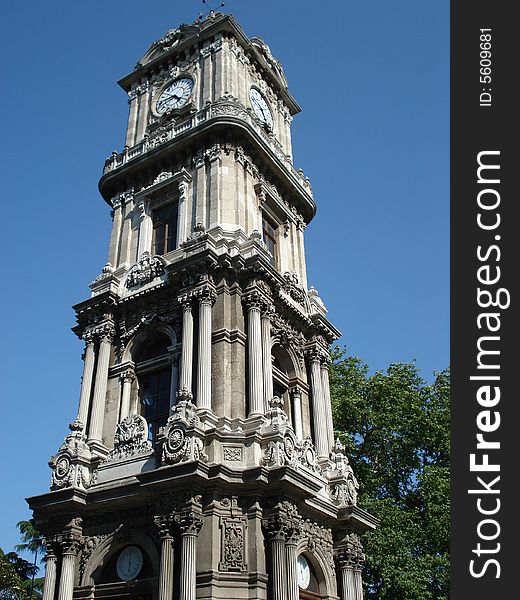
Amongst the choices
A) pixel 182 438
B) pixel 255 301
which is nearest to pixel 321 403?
pixel 255 301

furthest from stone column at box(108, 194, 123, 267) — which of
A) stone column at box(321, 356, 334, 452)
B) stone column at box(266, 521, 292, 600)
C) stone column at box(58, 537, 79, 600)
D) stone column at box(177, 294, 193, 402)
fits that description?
stone column at box(266, 521, 292, 600)

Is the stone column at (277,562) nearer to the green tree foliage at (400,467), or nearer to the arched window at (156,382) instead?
the arched window at (156,382)

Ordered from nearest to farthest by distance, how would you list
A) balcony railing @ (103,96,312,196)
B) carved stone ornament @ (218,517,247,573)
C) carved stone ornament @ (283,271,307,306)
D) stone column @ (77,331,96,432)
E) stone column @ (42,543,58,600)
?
carved stone ornament @ (218,517,247,573), stone column @ (42,543,58,600), stone column @ (77,331,96,432), carved stone ornament @ (283,271,307,306), balcony railing @ (103,96,312,196)

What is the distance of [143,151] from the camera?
27.9 m

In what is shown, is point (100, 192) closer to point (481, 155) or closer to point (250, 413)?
point (250, 413)

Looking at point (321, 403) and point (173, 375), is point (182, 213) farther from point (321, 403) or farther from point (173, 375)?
point (321, 403)

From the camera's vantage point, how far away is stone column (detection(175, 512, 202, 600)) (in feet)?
54.4

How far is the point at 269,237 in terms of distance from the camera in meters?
26.9

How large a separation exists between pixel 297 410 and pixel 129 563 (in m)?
7.75

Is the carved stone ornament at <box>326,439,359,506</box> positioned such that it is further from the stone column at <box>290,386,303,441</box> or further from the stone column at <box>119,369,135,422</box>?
the stone column at <box>119,369,135,422</box>

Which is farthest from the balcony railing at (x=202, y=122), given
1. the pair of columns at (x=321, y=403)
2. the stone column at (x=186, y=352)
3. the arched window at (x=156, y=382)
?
the arched window at (x=156, y=382)

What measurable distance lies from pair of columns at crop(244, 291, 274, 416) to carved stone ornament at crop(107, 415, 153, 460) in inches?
136

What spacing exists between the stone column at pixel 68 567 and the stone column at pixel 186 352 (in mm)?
5280

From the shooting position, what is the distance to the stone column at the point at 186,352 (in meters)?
19.7
